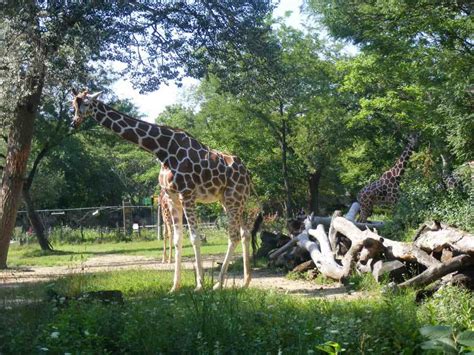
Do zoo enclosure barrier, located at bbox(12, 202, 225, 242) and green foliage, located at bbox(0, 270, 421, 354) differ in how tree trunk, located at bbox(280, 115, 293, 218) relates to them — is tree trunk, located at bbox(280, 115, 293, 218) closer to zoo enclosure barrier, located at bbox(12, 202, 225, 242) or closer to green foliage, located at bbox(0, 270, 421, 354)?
zoo enclosure barrier, located at bbox(12, 202, 225, 242)

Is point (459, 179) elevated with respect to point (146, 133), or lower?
lower

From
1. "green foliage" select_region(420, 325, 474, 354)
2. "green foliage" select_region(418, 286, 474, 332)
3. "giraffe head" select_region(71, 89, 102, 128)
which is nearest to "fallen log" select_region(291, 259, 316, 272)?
"green foliage" select_region(418, 286, 474, 332)

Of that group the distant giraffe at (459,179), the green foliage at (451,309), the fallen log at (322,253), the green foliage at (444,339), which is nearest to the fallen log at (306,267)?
the fallen log at (322,253)

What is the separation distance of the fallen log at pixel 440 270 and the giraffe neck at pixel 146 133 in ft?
16.3

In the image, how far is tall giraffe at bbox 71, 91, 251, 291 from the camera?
11383 mm

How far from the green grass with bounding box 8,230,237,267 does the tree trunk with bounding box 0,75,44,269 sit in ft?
6.62

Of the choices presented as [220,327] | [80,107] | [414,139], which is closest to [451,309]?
[220,327]

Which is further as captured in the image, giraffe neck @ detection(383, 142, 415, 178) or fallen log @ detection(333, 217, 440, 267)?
giraffe neck @ detection(383, 142, 415, 178)

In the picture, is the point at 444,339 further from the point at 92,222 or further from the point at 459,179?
the point at 92,222

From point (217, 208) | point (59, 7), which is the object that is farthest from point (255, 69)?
point (217, 208)

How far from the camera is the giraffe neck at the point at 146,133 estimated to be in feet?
37.9

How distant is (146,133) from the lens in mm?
11625

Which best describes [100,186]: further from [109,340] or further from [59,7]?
[109,340]

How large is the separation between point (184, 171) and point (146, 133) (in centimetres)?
106
